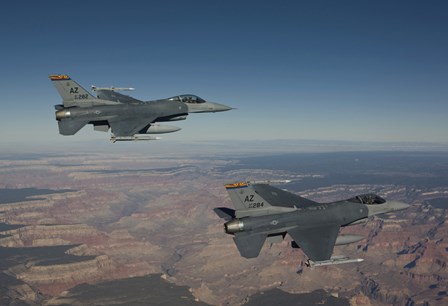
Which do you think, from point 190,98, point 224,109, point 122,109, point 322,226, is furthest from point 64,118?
point 322,226

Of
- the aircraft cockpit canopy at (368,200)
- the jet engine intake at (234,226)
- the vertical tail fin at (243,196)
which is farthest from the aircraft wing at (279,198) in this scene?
the jet engine intake at (234,226)

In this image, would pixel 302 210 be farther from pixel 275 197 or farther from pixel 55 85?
pixel 55 85

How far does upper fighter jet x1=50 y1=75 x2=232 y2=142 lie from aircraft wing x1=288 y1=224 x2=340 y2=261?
52.4 feet

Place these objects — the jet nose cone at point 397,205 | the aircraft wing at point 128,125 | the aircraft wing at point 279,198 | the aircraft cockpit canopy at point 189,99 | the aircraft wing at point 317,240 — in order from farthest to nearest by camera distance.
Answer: the aircraft cockpit canopy at point 189,99, the jet nose cone at point 397,205, the aircraft wing at point 279,198, the aircraft wing at point 128,125, the aircraft wing at point 317,240

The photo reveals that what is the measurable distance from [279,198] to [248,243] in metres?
7.90

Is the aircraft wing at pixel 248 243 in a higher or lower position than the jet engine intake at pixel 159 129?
lower

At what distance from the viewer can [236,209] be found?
103ft

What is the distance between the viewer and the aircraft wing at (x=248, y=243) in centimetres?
2917

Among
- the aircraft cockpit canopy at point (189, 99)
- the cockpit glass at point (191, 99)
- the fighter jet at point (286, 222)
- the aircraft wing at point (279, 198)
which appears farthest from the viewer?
the cockpit glass at point (191, 99)

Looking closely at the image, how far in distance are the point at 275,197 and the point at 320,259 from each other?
29.8 ft

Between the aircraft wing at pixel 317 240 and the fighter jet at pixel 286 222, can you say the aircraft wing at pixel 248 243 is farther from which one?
the aircraft wing at pixel 317 240

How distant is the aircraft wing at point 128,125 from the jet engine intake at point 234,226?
1284cm

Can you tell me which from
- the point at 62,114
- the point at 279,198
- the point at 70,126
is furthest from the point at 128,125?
the point at 279,198

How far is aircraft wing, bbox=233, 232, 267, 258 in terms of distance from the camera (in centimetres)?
2917
